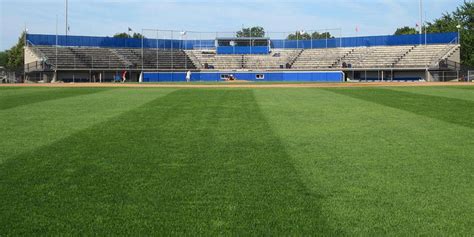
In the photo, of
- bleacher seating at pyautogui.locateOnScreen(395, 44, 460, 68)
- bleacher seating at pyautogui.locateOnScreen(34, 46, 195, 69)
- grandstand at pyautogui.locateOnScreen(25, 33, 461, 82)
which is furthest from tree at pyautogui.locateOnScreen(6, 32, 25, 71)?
bleacher seating at pyautogui.locateOnScreen(395, 44, 460, 68)

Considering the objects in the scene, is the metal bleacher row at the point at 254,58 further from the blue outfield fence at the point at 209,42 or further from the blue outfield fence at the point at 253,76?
the blue outfield fence at the point at 253,76

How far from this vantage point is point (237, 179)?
237 inches

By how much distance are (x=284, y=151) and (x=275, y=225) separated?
12.4ft

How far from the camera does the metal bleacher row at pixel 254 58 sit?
59.5 metres

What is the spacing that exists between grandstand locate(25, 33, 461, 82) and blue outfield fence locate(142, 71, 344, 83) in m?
0.64

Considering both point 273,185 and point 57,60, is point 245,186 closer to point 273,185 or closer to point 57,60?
point 273,185

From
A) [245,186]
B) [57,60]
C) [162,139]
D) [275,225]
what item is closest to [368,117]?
[162,139]

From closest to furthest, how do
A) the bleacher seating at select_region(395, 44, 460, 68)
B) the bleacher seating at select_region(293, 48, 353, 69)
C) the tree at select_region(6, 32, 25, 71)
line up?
the bleacher seating at select_region(395, 44, 460, 68), the bleacher seating at select_region(293, 48, 353, 69), the tree at select_region(6, 32, 25, 71)

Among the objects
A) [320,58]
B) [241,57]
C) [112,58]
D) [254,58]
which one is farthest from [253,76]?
[112,58]

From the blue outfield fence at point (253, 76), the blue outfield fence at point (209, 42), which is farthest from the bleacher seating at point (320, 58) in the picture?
the blue outfield fence at point (253, 76)

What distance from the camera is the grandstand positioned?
190 ft

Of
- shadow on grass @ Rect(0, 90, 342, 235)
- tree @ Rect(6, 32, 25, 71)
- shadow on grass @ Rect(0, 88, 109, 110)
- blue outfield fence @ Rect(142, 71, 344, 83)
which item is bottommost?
shadow on grass @ Rect(0, 90, 342, 235)

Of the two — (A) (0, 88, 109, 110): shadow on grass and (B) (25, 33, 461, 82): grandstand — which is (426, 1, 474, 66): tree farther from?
(A) (0, 88, 109, 110): shadow on grass

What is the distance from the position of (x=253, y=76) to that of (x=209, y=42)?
1510cm
